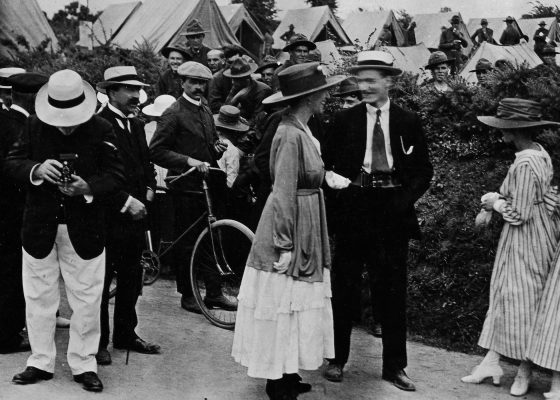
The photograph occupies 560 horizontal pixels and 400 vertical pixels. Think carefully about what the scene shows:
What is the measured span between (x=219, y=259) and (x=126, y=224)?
1.23 m

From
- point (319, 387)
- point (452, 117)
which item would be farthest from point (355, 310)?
point (452, 117)

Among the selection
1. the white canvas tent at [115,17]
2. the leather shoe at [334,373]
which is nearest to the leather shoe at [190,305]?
the leather shoe at [334,373]

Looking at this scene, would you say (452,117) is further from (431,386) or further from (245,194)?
(431,386)

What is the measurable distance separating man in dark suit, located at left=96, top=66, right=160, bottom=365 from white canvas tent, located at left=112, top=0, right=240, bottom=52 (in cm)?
1633

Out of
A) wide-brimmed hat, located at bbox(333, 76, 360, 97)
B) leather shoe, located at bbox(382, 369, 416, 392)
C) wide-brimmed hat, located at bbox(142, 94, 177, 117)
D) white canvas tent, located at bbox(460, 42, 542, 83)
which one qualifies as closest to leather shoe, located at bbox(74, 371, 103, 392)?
leather shoe, located at bbox(382, 369, 416, 392)

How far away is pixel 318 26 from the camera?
2719 cm

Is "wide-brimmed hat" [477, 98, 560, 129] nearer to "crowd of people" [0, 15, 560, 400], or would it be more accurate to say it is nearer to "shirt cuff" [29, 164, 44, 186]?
"crowd of people" [0, 15, 560, 400]

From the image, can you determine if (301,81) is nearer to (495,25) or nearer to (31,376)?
(31,376)

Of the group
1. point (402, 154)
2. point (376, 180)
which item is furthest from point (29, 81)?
point (402, 154)

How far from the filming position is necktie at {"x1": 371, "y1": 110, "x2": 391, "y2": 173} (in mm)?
5617

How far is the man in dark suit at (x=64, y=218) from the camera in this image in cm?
511

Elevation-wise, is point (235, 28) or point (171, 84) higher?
point (235, 28)

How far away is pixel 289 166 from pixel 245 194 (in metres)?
3.03

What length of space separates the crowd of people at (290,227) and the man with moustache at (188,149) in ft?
1.64
